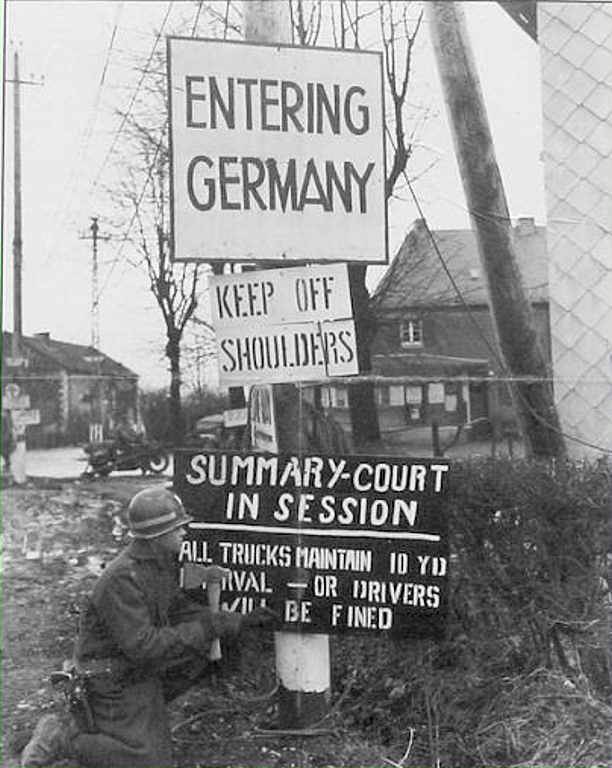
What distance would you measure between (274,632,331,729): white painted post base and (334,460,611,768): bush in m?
0.25

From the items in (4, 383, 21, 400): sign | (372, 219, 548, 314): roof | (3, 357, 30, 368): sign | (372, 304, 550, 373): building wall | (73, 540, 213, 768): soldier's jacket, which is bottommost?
(73, 540, 213, 768): soldier's jacket

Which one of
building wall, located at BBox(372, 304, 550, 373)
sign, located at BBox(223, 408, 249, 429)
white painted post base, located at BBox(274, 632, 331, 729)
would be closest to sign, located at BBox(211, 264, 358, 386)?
sign, located at BBox(223, 408, 249, 429)

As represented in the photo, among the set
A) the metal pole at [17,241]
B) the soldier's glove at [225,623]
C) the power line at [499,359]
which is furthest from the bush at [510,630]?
the metal pole at [17,241]

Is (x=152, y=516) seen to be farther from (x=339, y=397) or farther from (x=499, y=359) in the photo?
(x=499, y=359)

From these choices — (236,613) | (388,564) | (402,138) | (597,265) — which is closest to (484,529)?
(388,564)

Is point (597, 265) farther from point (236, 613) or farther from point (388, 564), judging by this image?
point (236, 613)

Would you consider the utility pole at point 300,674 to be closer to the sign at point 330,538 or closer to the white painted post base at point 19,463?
the sign at point 330,538

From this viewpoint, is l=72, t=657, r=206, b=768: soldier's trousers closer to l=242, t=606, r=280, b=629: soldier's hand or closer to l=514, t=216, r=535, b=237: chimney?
l=242, t=606, r=280, b=629: soldier's hand

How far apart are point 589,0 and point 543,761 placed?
309 centimetres

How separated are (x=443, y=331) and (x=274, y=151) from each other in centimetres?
141

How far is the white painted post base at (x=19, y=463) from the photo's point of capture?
3.11 meters

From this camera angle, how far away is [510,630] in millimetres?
3652

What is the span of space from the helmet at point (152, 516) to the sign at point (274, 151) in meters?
0.89

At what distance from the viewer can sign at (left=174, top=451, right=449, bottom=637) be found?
346 centimetres
